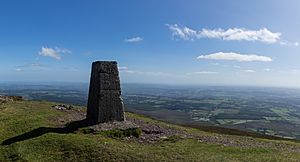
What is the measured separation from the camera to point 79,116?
1458 inches

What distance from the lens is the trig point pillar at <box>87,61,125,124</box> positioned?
29.5 meters

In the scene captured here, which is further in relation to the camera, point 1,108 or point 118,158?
point 1,108

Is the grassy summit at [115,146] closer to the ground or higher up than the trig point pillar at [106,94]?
closer to the ground

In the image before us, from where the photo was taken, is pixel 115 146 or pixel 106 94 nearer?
pixel 115 146

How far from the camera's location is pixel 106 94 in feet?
97.3

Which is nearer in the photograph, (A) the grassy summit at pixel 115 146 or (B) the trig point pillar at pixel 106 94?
(A) the grassy summit at pixel 115 146

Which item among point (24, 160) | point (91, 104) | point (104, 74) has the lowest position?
point (24, 160)

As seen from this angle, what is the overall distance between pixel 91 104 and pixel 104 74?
3.47 meters

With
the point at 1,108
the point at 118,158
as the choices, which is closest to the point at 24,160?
the point at 118,158

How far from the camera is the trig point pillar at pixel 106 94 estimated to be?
29516 millimetres

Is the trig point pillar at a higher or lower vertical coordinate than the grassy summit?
higher

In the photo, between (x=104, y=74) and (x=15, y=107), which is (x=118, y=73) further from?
(x=15, y=107)

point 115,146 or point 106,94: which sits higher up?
point 106,94

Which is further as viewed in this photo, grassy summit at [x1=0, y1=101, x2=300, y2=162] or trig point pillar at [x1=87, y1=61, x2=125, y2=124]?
trig point pillar at [x1=87, y1=61, x2=125, y2=124]
